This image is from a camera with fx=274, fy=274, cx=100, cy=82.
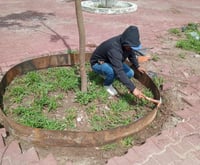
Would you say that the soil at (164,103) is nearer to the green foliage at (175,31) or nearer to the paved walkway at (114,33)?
the paved walkway at (114,33)

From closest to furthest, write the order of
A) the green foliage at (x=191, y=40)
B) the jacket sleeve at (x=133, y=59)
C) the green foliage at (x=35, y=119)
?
the green foliage at (x=35, y=119) → the jacket sleeve at (x=133, y=59) → the green foliage at (x=191, y=40)

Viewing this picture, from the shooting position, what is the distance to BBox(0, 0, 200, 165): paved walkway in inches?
113

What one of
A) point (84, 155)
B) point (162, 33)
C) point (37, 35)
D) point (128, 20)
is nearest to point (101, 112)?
point (84, 155)

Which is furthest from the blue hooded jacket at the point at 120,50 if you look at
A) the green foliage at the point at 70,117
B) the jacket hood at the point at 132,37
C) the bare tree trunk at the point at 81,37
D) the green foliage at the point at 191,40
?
the green foliage at the point at 191,40

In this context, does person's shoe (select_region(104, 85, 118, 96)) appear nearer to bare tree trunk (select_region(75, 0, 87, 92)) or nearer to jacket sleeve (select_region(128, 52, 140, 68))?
bare tree trunk (select_region(75, 0, 87, 92))

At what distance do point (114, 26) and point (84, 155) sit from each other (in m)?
5.16

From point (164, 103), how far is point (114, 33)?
343 centimetres

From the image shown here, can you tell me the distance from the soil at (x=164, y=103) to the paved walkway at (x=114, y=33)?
0.47ft

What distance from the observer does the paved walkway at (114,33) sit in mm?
2867

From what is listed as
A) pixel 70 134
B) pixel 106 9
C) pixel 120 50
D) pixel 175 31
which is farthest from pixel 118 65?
pixel 106 9

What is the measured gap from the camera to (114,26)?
295 inches

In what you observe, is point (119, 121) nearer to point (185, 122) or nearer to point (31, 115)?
point (185, 122)

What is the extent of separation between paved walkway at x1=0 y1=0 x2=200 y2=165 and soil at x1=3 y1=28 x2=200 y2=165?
144mm

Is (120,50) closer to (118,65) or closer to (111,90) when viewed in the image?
(118,65)
